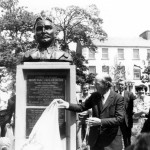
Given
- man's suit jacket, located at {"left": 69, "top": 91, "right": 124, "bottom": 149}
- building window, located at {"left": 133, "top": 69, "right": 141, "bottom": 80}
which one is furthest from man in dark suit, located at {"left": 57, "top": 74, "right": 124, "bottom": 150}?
building window, located at {"left": 133, "top": 69, "right": 141, "bottom": 80}

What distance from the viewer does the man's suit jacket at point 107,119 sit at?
201 inches

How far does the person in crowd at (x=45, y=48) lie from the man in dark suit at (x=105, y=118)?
1.70 meters

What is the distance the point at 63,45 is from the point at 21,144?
1118 inches

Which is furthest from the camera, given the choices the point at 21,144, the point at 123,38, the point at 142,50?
the point at 123,38

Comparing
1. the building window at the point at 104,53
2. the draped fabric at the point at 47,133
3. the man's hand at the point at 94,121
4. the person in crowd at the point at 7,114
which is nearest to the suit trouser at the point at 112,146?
the man's hand at the point at 94,121

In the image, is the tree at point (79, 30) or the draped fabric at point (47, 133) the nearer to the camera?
the draped fabric at point (47, 133)

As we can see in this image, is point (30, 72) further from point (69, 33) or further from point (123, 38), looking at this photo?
point (123, 38)

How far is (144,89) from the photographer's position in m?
8.07

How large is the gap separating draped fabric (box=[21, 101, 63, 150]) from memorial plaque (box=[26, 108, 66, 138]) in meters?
0.53

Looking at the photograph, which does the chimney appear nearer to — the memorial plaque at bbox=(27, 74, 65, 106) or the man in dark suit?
the memorial plaque at bbox=(27, 74, 65, 106)

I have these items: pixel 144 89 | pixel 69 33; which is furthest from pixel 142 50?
pixel 144 89

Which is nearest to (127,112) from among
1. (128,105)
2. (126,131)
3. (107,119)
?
(128,105)

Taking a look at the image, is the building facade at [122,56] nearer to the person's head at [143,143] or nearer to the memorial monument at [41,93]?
the memorial monument at [41,93]

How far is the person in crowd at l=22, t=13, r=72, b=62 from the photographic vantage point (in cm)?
666
